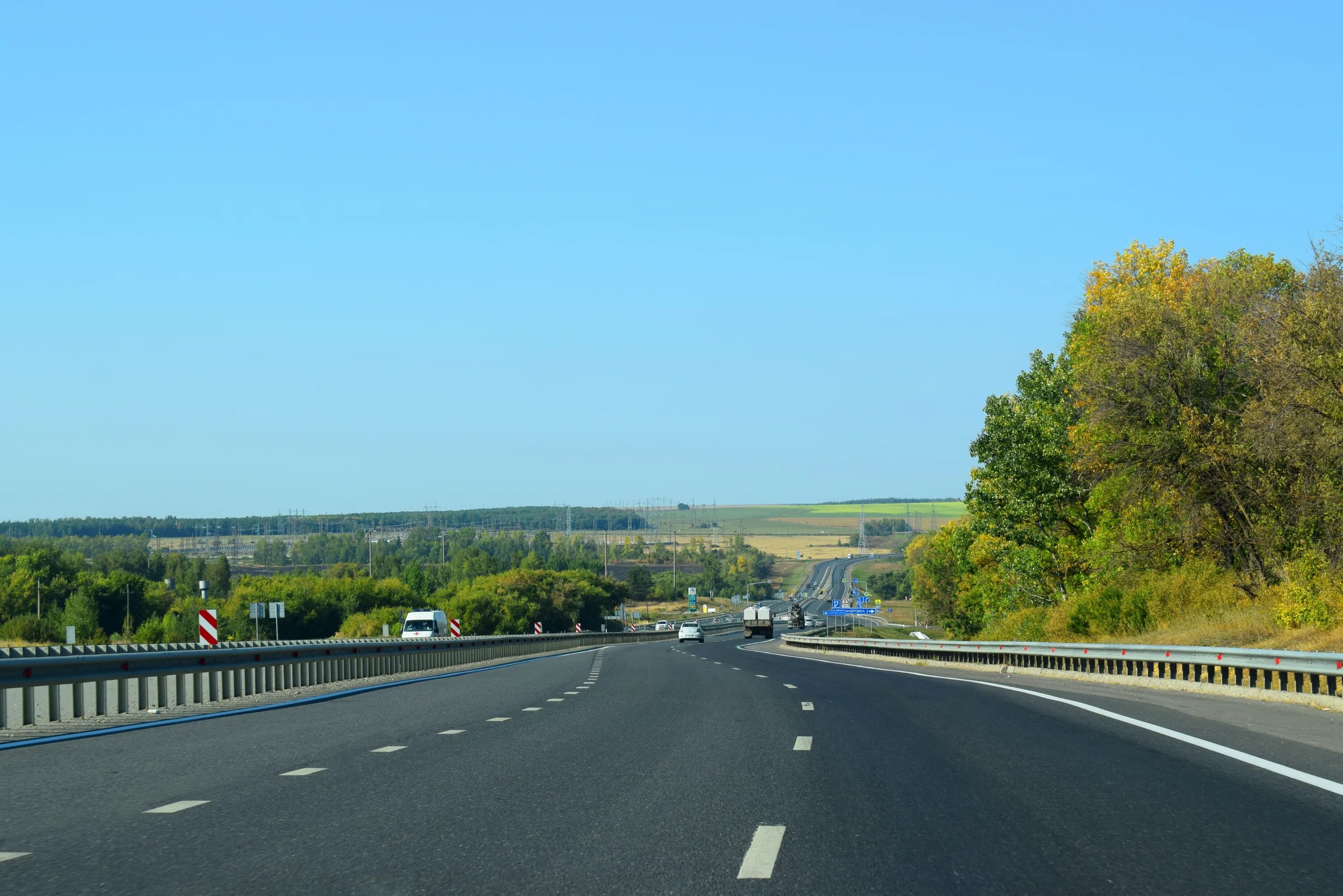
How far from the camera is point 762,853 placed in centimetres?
730

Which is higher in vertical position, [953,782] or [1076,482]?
[1076,482]

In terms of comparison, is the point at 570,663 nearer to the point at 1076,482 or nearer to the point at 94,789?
the point at 1076,482

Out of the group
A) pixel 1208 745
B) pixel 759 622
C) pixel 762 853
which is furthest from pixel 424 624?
pixel 759 622

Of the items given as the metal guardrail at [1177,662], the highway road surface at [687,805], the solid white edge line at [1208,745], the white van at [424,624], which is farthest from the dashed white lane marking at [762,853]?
the white van at [424,624]

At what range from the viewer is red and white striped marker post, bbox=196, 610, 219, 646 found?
112 feet

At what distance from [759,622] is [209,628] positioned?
96467 millimetres

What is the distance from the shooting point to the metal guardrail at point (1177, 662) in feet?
61.3

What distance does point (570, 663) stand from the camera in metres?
42.7

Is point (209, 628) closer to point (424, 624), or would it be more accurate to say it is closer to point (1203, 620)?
point (1203, 620)

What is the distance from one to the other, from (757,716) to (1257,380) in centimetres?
1922

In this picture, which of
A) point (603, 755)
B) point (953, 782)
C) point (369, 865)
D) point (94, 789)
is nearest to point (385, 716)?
point (603, 755)

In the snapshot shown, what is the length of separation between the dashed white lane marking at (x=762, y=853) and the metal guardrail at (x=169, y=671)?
11.0 m

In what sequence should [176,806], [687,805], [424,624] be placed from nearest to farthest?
[687,805] → [176,806] → [424,624]

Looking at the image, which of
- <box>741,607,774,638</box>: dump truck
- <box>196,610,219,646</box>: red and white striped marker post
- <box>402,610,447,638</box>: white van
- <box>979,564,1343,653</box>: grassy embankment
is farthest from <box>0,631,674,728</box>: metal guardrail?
<box>741,607,774,638</box>: dump truck
